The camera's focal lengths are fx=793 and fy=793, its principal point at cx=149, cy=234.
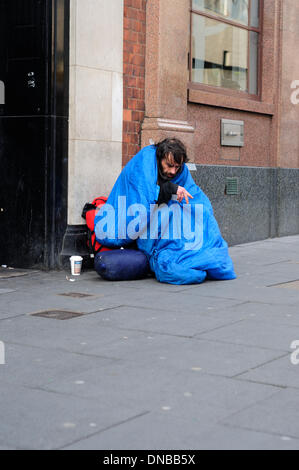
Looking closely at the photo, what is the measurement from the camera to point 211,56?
1054cm

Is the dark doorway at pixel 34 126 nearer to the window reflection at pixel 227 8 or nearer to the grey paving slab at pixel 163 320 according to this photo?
the grey paving slab at pixel 163 320

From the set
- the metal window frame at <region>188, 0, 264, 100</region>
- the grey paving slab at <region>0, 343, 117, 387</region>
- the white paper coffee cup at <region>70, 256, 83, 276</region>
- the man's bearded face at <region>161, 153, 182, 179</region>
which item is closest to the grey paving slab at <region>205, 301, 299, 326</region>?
the grey paving slab at <region>0, 343, 117, 387</region>

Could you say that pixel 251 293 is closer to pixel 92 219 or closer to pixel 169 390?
pixel 92 219

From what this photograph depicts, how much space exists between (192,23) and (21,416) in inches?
299

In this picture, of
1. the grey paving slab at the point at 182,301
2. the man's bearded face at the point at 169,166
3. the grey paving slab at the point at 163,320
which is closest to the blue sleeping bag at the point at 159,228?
the man's bearded face at the point at 169,166

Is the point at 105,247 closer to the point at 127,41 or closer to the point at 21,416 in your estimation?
the point at 127,41

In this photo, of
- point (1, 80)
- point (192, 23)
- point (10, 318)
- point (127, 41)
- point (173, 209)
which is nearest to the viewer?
point (10, 318)

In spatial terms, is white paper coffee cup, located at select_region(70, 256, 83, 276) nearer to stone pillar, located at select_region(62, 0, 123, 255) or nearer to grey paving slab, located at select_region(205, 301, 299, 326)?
stone pillar, located at select_region(62, 0, 123, 255)

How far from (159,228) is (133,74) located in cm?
225

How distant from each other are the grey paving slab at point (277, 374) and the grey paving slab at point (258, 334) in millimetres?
380

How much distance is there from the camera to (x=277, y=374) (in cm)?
409

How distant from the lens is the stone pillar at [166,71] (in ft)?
29.6

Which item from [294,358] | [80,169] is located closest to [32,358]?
[294,358]

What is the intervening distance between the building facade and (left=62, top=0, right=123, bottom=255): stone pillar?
0.01 metres
